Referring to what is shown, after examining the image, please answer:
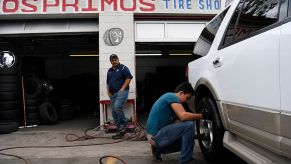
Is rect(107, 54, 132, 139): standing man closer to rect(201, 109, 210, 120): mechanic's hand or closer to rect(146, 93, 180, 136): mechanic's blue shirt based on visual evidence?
rect(146, 93, 180, 136): mechanic's blue shirt

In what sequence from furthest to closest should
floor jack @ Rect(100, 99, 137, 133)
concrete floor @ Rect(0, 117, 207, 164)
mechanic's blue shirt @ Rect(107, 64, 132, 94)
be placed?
floor jack @ Rect(100, 99, 137, 133) < mechanic's blue shirt @ Rect(107, 64, 132, 94) < concrete floor @ Rect(0, 117, 207, 164)

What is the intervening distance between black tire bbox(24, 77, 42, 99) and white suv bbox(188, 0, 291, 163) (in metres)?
6.06

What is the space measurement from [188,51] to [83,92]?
200 inches

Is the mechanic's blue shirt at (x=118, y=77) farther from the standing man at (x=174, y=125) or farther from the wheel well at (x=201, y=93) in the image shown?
the standing man at (x=174, y=125)

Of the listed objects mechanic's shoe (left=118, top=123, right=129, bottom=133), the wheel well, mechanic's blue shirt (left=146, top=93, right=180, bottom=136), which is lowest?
mechanic's shoe (left=118, top=123, right=129, bottom=133)

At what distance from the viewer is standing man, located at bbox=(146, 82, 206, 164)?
4035 millimetres

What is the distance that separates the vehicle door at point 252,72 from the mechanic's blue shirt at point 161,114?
769 millimetres

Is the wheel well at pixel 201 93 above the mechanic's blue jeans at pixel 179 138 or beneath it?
above

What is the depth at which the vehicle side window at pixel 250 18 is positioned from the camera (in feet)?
9.19

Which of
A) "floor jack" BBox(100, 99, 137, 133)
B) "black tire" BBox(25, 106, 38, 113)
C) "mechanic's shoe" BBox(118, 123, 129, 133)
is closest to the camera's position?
"mechanic's shoe" BBox(118, 123, 129, 133)

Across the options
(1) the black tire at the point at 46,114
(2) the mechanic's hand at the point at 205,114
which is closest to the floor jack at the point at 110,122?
(1) the black tire at the point at 46,114

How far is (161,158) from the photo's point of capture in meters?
4.85

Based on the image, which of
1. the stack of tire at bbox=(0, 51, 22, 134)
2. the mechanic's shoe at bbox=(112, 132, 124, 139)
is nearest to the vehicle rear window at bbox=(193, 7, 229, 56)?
the mechanic's shoe at bbox=(112, 132, 124, 139)

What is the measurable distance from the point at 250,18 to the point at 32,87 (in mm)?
7614
